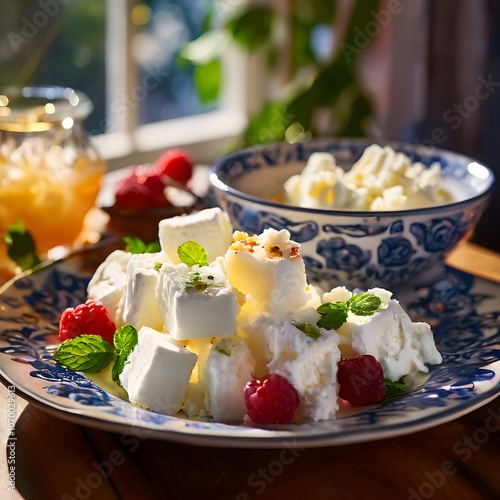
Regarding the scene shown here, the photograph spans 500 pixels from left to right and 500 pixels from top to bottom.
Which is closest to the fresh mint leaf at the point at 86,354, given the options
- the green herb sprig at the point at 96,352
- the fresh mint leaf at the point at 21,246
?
the green herb sprig at the point at 96,352

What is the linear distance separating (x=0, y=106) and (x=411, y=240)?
2.93 ft

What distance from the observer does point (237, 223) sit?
1375mm

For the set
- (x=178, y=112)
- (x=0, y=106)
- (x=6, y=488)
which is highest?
(x=0, y=106)

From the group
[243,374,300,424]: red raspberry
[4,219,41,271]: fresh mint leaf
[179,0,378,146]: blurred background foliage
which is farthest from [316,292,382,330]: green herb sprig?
[179,0,378,146]: blurred background foliage

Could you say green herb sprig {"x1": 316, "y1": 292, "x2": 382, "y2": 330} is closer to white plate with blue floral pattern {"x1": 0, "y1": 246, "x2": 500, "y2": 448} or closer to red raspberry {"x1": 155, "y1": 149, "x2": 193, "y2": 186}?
white plate with blue floral pattern {"x1": 0, "y1": 246, "x2": 500, "y2": 448}

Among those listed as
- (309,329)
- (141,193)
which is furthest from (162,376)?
(141,193)

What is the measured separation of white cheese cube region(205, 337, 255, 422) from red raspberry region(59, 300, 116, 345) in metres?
0.21

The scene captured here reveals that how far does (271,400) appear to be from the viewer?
924mm

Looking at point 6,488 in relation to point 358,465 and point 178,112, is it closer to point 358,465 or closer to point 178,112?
point 358,465

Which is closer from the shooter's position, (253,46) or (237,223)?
(237,223)

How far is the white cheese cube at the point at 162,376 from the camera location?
3.14 ft

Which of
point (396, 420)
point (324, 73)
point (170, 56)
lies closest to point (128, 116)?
point (170, 56)

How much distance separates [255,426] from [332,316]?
0.17 metres

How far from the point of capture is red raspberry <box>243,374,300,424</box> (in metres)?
0.92
